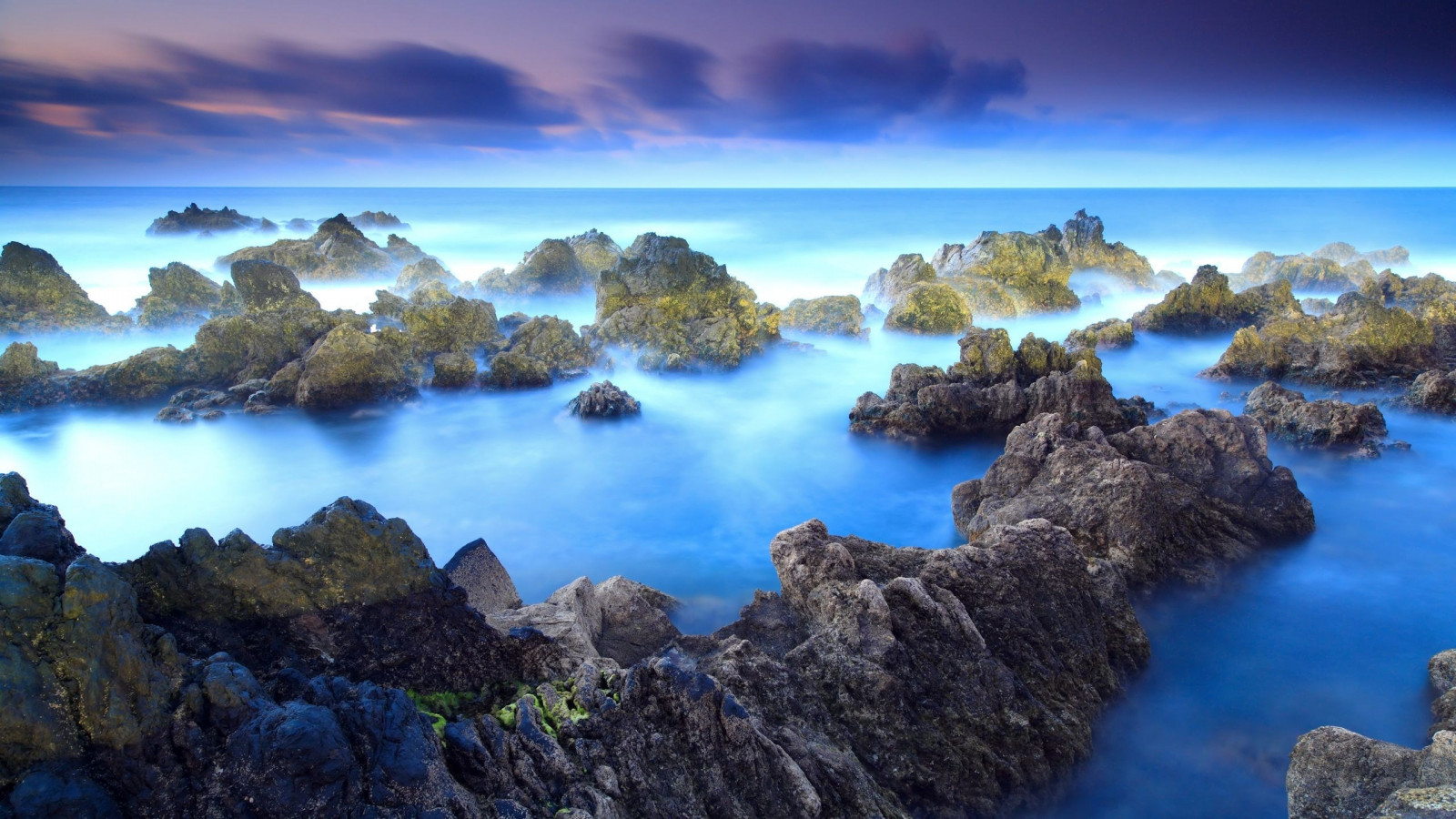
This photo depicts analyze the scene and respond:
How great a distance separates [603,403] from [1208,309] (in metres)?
18.4

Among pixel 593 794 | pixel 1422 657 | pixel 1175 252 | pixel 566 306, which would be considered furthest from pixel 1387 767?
pixel 1175 252

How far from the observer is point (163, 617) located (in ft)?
14.3

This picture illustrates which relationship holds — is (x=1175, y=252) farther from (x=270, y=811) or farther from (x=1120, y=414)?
(x=270, y=811)

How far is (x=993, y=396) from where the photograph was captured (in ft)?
45.3

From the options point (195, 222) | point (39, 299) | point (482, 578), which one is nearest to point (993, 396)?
point (482, 578)

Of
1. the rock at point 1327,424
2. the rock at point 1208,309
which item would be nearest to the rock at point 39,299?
the rock at point 1327,424

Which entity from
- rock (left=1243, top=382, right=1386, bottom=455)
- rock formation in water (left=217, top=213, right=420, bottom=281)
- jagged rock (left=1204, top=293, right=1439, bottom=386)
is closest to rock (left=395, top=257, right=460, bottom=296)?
rock formation in water (left=217, top=213, right=420, bottom=281)

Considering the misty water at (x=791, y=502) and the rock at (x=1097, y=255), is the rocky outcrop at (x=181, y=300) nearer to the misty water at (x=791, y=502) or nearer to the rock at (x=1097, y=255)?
the misty water at (x=791, y=502)

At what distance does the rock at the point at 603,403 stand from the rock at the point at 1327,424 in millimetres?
11864

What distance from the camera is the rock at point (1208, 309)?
22172 millimetres

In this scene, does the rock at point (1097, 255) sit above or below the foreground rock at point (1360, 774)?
above

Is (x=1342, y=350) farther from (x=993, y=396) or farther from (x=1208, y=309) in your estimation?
(x=993, y=396)

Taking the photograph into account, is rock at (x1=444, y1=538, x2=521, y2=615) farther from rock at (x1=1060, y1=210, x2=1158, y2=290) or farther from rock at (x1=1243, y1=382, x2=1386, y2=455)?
rock at (x1=1060, y1=210, x2=1158, y2=290)

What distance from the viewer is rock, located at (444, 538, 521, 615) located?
695 cm
